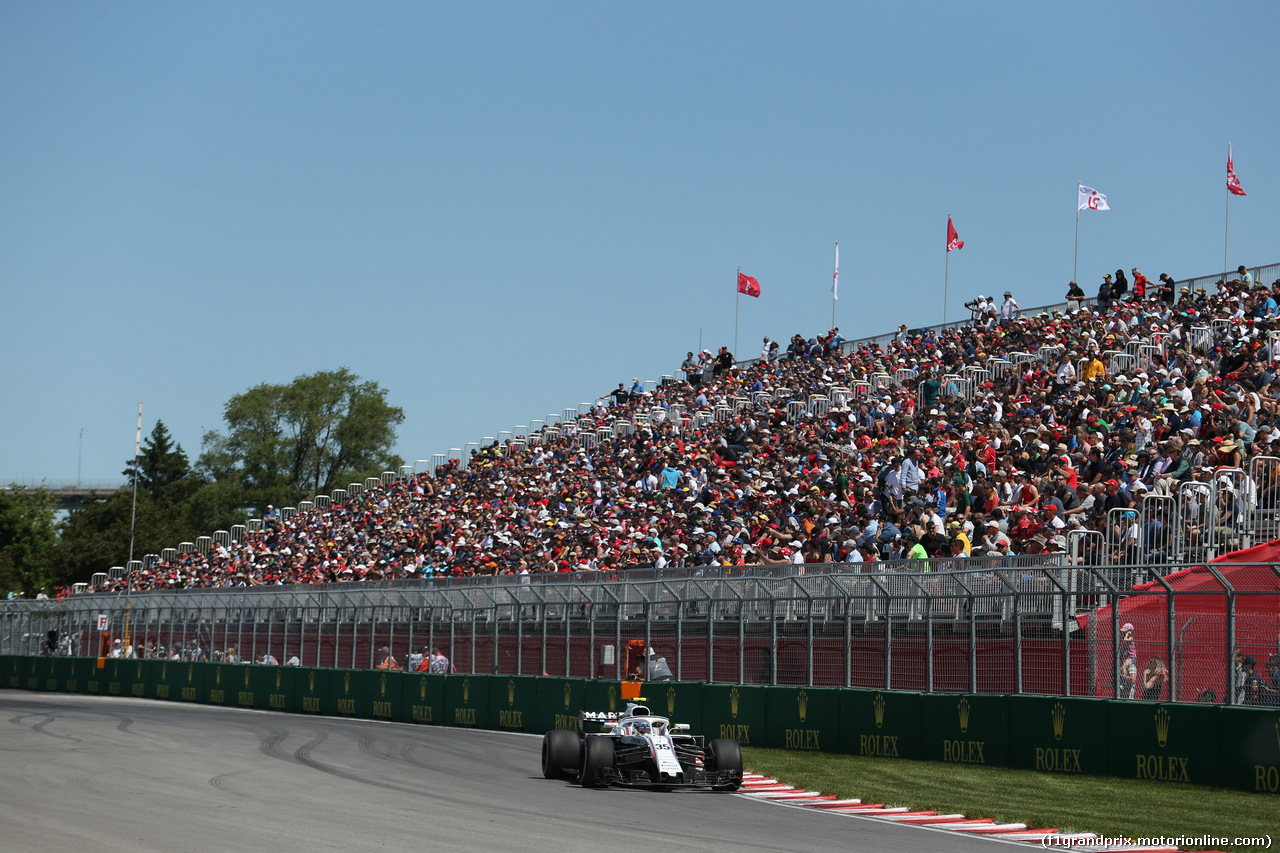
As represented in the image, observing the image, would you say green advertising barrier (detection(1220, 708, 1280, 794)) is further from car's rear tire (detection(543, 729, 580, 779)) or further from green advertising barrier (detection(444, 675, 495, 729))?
green advertising barrier (detection(444, 675, 495, 729))

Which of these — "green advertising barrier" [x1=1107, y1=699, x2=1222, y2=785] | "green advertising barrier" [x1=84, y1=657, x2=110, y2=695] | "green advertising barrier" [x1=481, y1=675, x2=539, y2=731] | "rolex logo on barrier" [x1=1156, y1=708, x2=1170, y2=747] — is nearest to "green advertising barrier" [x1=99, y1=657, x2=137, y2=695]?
"green advertising barrier" [x1=84, y1=657, x2=110, y2=695]

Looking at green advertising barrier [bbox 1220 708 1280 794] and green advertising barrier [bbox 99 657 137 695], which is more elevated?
green advertising barrier [bbox 1220 708 1280 794]

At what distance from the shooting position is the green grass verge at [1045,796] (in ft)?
38.9

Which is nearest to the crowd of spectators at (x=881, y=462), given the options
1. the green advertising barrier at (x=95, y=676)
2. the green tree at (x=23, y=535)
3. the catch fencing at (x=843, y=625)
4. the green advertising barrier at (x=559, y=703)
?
the catch fencing at (x=843, y=625)

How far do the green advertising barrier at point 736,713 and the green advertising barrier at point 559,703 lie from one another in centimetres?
275

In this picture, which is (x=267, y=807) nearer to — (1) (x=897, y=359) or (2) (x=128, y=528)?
(1) (x=897, y=359)

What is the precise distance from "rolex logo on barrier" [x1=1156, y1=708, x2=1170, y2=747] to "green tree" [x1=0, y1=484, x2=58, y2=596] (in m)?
72.6

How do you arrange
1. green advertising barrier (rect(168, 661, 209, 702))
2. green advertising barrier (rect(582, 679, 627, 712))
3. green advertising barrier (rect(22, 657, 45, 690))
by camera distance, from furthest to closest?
green advertising barrier (rect(22, 657, 45, 690)) < green advertising barrier (rect(168, 661, 209, 702)) < green advertising barrier (rect(582, 679, 627, 712))

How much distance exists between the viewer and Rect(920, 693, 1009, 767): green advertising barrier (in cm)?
1683

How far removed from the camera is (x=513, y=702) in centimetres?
2528

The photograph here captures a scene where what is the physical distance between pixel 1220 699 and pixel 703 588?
Answer: 8967 mm

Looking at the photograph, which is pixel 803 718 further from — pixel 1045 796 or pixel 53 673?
pixel 53 673

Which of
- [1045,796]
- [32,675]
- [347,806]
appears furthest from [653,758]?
[32,675]

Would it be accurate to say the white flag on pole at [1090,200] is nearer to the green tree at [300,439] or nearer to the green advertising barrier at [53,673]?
the green advertising barrier at [53,673]
